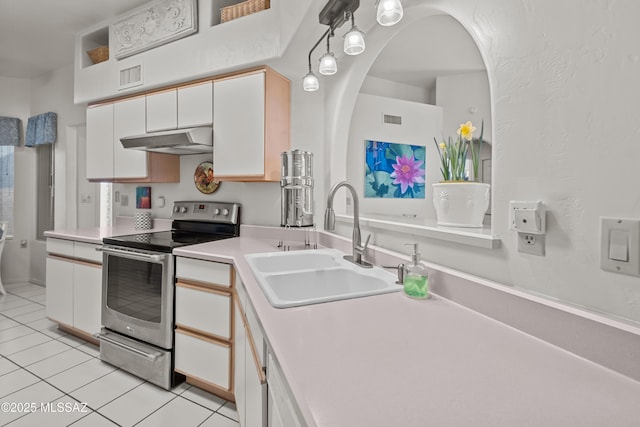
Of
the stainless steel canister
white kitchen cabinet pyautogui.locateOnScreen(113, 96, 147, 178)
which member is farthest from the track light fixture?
white kitchen cabinet pyautogui.locateOnScreen(113, 96, 147, 178)

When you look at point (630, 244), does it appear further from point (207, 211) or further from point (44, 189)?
point (44, 189)

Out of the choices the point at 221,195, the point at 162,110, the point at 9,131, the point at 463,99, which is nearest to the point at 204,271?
the point at 221,195

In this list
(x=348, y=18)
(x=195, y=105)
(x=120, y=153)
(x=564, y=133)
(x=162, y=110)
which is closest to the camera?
(x=564, y=133)

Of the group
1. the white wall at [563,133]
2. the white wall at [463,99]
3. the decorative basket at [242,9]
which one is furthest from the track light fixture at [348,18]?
the white wall at [463,99]

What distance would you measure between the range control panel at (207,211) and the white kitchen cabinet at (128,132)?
1.36 ft

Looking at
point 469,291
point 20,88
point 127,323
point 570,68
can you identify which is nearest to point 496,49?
point 570,68

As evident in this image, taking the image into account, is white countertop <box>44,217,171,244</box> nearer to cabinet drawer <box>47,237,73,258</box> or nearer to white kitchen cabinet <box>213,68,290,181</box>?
cabinet drawer <box>47,237,73,258</box>

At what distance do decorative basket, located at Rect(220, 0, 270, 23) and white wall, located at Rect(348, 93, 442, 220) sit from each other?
5.18 feet

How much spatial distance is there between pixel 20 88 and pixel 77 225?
2.01m

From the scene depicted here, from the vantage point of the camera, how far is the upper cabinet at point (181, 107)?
2.28 metres

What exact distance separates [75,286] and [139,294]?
2.95 feet

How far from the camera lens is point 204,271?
5.84 ft

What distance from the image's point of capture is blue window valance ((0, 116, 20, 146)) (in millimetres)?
3867

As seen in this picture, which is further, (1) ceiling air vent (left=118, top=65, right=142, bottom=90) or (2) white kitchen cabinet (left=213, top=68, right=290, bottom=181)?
(1) ceiling air vent (left=118, top=65, right=142, bottom=90)
